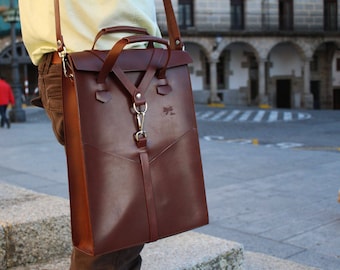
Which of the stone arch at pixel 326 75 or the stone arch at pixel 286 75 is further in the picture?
the stone arch at pixel 326 75

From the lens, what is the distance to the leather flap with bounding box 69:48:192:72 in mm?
1486

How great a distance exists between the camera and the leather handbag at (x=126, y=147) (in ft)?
4.80

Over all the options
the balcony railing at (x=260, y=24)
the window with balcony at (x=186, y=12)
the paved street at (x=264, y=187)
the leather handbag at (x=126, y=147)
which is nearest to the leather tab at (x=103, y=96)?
the leather handbag at (x=126, y=147)

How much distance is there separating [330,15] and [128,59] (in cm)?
3244

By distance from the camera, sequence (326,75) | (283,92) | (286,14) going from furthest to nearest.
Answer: (326,75) < (283,92) < (286,14)

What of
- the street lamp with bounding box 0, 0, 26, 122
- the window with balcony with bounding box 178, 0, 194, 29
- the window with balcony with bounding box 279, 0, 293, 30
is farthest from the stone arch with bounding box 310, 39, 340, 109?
the street lamp with bounding box 0, 0, 26, 122

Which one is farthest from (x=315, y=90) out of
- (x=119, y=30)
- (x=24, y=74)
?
(x=119, y=30)

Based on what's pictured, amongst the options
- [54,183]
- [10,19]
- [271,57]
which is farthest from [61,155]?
[271,57]

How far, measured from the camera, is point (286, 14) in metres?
30.9

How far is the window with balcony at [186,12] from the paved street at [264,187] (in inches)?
684

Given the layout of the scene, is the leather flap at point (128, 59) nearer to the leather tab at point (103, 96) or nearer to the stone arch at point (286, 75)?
the leather tab at point (103, 96)

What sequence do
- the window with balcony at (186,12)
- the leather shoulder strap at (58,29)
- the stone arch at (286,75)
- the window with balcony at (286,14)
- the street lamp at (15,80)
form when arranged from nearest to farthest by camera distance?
the leather shoulder strap at (58,29) < the street lamp at (15,80) < the window with balcony at (186,12) < the stone arch at (286,75) < the window with balcony at (286,14)

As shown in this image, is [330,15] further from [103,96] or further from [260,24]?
[103,96]

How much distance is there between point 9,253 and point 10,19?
15.4 meters
